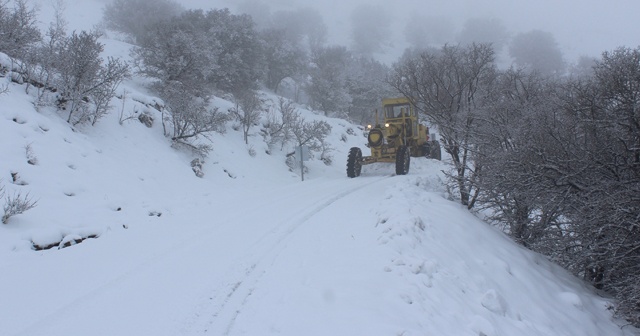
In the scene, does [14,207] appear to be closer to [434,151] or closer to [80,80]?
[80,80]

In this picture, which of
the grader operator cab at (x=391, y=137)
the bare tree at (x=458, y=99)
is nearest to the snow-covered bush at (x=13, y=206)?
the bare tree at (x=458, y=99)

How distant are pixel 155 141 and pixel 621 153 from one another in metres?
12.7

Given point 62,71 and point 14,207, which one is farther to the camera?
point 62,71

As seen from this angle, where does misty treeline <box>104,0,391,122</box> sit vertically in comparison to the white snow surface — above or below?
above

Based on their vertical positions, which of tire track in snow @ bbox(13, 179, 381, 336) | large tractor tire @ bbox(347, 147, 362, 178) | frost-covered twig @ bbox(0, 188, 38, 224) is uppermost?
large tractor tire @ bbox(347, 147, 362, 178)

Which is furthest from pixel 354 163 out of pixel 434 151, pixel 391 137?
pixel 434 151

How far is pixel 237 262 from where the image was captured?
501cm

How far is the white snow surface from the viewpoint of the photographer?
11.9ft

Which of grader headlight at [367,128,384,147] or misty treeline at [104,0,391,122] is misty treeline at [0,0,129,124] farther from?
grader headlight at [367,128,384,147]

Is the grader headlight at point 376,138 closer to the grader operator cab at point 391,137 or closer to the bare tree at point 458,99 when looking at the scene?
the grader operator cab at point 391,137

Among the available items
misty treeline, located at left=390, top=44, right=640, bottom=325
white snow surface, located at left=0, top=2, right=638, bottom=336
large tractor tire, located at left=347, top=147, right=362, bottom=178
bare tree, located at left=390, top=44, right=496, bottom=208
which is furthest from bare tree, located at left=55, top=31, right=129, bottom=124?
misty treeline, located at left=390, top=44, right=640, bottom=325

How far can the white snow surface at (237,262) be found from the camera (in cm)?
364

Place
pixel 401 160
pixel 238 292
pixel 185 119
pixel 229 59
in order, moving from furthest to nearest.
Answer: pixel 229 59 → pixel 401 160 → pixel 185 119 → pixel 238 292

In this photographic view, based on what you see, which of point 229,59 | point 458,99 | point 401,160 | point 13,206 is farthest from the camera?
point 229,59
